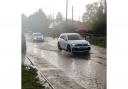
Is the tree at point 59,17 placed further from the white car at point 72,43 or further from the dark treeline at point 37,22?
the white car at point 72,43

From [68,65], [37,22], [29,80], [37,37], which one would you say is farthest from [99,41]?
[29,80]

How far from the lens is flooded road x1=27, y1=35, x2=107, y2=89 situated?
5.34 meters

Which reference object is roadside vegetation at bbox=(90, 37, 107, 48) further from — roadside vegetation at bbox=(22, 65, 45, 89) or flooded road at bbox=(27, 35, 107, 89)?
roadside vegetation at bbox=(22, 65, 45, 89)

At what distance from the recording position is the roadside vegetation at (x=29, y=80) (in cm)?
489

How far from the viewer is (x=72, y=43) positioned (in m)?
6.37

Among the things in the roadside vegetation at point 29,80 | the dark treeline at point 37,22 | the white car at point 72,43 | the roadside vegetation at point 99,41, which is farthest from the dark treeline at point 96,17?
the roadside vegetation at point 29,80

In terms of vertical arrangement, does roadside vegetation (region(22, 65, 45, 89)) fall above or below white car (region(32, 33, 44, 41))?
below

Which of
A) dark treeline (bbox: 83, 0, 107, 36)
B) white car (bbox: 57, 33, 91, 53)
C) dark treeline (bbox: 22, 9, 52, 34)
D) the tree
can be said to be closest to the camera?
dark treeline (bbox: 22, 9, 52, 34)

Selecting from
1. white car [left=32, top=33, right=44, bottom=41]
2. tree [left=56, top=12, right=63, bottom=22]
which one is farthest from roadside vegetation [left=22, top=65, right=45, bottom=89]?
tree [left=56, top=12, right=63, bottom=22]

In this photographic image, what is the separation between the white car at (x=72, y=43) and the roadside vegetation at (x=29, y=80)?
60 centimetres

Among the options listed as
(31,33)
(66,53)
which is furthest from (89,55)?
(31,33)

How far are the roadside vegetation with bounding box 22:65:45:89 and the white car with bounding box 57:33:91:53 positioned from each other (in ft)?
1.98
